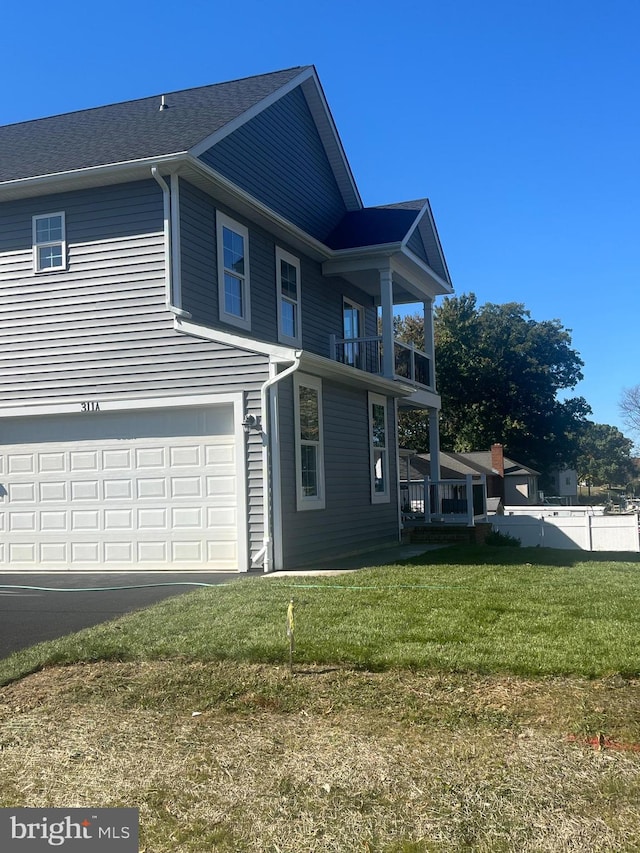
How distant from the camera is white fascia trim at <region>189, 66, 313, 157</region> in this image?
39.5 ft

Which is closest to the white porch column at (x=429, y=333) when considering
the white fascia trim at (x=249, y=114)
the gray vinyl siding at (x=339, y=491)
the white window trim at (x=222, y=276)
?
the gray vinyl siding at (x=339, y=491)

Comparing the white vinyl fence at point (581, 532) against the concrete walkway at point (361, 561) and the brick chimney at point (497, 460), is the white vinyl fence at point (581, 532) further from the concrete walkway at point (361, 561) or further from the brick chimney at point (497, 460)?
the brick chimney at point (497, 460)

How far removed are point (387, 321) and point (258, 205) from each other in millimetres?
3983

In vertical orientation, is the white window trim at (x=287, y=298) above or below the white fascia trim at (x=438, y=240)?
below

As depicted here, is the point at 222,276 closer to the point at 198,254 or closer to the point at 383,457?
the point at 198,254

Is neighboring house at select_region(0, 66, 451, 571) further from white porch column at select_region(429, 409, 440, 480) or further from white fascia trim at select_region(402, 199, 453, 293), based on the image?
white porch column at select_region(429, 409, 440, 480)

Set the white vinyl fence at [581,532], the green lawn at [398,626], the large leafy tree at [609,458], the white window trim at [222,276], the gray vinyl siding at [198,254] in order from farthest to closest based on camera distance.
Result: the large leafy tree at [609,458] → the white vinyl fence at [581,532] → the white window trim at [222,276] → the gray vinyl siding at [198,254] → the green lawn at [398,626]

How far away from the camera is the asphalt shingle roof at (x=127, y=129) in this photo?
12.4 m

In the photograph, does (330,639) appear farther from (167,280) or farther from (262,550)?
(167,280)

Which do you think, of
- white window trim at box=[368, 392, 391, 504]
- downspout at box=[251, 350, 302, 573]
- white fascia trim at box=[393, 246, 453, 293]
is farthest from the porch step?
downspout at box=[251, 350, 302, 573]

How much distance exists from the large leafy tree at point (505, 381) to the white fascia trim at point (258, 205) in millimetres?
34550

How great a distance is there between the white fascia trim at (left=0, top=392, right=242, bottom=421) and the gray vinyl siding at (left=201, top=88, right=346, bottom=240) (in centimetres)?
368

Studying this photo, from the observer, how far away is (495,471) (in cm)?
4534

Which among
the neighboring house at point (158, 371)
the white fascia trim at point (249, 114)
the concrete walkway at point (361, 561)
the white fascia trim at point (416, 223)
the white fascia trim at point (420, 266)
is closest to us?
the concrete walkway at point (361, 561)
